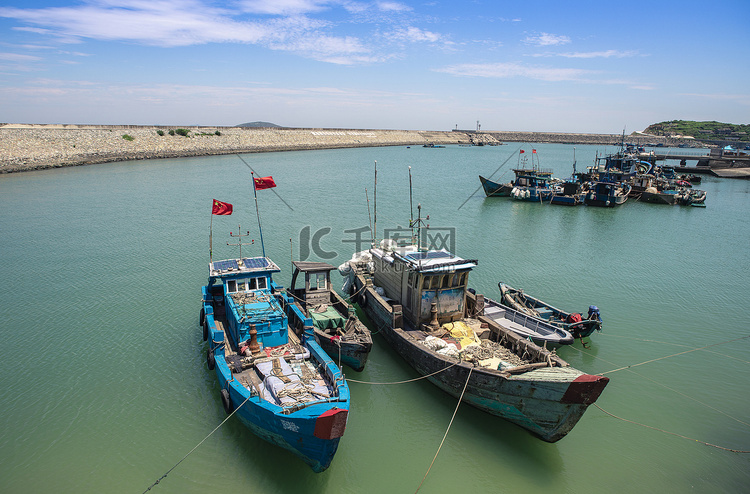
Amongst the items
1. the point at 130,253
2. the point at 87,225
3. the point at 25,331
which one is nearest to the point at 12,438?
the point at 25,331

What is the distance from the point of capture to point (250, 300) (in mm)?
14922

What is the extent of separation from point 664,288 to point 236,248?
26.4 metres

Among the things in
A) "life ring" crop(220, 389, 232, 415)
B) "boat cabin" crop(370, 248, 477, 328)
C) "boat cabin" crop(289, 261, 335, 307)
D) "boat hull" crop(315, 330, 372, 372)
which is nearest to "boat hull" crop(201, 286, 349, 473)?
"life ring" crop(220, 389, 232, 415)

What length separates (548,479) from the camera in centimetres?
1053

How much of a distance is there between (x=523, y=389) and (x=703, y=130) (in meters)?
231

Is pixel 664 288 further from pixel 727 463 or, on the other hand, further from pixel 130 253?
pixel 130 253

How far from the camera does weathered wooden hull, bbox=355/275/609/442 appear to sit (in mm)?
9898

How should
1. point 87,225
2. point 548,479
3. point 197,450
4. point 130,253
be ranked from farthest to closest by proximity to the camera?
point 87,225, point 130,253, point 197,450, point 548,479

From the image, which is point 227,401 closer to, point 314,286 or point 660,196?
point 314,286

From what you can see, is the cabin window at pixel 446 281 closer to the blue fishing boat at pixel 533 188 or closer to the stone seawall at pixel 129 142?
the blue fishing boat at pixel 533 188

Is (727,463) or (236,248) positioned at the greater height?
(236,248)

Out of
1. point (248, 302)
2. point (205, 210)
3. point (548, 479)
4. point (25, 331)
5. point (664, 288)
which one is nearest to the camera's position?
point (548, 479)

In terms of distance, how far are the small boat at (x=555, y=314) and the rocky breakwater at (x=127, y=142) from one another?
71589mm

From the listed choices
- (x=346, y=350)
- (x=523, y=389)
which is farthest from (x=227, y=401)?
(x=523, y=389)
